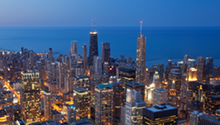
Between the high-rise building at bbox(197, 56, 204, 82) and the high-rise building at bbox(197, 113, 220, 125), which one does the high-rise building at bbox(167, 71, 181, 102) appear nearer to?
the high-rise building at bbox(197, 56, 204, 82)

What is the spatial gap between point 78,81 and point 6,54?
6448 centimetres

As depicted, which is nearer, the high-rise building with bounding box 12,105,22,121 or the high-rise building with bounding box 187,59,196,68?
the high-rise building with bounding box 12,105,22,121

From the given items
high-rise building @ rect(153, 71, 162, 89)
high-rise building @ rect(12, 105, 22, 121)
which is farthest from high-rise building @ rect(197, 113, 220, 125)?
high-rise building @ rect(12, 105, 22, 121)

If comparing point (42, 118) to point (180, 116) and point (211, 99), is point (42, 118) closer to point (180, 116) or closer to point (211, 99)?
point (180, 116)

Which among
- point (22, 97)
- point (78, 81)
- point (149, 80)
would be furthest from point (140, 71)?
point (22, 97)

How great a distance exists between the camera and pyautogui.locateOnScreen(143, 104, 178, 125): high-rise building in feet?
76.7

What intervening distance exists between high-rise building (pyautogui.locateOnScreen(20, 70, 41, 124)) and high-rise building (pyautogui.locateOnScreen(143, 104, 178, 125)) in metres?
26.9

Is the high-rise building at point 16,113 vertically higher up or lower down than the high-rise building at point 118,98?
lower down

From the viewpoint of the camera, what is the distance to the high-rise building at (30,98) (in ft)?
141

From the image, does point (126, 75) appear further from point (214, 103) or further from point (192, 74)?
point (192, 74)

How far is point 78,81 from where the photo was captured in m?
49.0

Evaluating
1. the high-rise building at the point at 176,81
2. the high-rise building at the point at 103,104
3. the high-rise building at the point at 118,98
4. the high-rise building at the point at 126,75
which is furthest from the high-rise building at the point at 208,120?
the high-rise building at the point at 176,81

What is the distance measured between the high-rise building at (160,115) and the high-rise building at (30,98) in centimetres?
2690

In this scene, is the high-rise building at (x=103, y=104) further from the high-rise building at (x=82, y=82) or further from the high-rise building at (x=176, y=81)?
the high-rise building at (x=176, y=81)
